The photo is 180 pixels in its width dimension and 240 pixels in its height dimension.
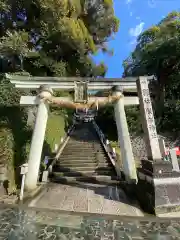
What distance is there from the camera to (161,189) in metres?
5.82

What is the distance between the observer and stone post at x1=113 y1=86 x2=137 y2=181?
28.5 ft

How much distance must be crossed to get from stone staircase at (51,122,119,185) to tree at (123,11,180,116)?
9.05 meters

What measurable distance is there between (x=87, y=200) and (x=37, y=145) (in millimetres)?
3341

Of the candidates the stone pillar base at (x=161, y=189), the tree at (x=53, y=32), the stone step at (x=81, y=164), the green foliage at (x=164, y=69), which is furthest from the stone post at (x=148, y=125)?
the green foliage at (x=164, y=69)

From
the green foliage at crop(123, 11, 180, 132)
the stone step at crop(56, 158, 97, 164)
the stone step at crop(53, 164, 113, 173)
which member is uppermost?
the green foliage at crop(123, 11, 180, 132)

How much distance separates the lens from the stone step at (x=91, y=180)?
9056 mm

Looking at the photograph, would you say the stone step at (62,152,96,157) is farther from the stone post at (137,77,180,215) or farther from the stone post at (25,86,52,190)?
the stone post at (137,77,180,215)

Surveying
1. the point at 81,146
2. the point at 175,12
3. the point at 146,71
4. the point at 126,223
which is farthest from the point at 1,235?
the point at 175,12

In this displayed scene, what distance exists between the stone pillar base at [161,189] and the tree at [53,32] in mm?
11146

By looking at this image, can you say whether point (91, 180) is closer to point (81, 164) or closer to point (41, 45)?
point (81, 164)

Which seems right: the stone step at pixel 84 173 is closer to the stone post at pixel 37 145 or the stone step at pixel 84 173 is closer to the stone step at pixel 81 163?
the stone step at pixel 81 163

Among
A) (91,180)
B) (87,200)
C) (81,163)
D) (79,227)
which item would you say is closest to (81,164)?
A: (81,163)

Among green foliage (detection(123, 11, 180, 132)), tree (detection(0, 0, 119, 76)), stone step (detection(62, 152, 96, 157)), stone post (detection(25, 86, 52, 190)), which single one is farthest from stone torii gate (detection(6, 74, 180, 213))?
green foliage (detection(123, 11, 180, 132))

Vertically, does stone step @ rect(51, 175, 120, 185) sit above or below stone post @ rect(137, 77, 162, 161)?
below
